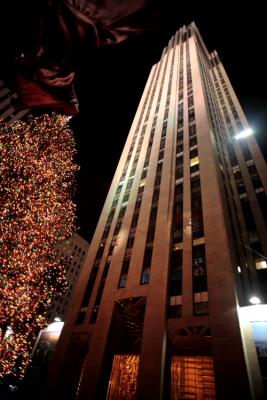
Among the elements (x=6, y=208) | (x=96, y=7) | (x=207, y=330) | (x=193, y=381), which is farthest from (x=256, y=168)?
(x=96, y=7)

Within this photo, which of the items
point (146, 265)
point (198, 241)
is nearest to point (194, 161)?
point (198, 241)

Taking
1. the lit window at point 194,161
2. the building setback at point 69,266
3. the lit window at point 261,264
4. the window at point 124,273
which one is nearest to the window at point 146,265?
the window at point 124,273

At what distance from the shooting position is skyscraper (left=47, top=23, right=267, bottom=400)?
14664 mm

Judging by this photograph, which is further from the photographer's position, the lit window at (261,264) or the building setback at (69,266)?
the building setback at (69,266)

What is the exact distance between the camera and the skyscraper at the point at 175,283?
14664mm

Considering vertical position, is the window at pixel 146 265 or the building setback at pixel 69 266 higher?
the building setback at pixel 69 266

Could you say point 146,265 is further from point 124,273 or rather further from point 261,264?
point 261,264

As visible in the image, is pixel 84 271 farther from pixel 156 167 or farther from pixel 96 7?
pixel 96 7

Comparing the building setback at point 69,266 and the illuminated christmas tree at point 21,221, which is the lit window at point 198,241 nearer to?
the illuminated christmas tree at point 21,221

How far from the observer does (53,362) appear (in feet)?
67.7

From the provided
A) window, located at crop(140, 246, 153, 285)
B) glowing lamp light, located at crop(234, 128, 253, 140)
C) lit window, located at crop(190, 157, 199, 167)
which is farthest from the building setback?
glowing lamp light, located at crop(234, 128, 253, 140)

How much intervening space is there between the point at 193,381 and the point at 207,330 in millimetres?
3243

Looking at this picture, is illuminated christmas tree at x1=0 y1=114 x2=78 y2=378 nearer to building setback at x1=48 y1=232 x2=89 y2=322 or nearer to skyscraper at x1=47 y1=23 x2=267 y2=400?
skyscraper at x1=47 y1=23 x2=267 y2=400

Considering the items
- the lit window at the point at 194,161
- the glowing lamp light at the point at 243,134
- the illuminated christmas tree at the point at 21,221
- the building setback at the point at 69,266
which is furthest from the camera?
the building setback at the point at 69,266
